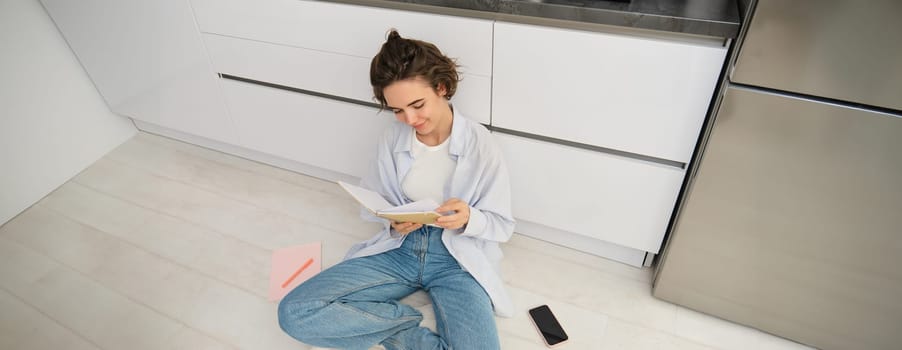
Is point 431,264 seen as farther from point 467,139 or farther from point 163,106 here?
point 163,106

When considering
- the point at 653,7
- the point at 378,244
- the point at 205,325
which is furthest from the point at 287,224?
the point at 653,7

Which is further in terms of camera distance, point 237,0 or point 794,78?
point 237,0

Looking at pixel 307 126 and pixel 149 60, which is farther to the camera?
pixel 149 60

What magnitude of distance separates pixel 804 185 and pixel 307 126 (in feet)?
4.83

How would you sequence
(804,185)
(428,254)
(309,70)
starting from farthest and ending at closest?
1. (309,70)
2. (428,254)
3. (804,185)

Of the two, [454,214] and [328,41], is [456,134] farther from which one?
[328,41]

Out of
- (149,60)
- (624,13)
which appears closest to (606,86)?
(624,13)

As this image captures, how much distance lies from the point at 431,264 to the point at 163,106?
1.43 meters

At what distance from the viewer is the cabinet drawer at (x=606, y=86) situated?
109 cm

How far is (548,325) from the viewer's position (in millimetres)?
1409

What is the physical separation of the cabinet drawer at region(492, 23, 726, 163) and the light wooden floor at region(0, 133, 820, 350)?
50cm

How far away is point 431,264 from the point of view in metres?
1.39

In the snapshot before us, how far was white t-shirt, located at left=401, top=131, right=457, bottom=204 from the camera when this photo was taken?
4.32ft

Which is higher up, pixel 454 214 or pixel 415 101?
pixel 415 101
